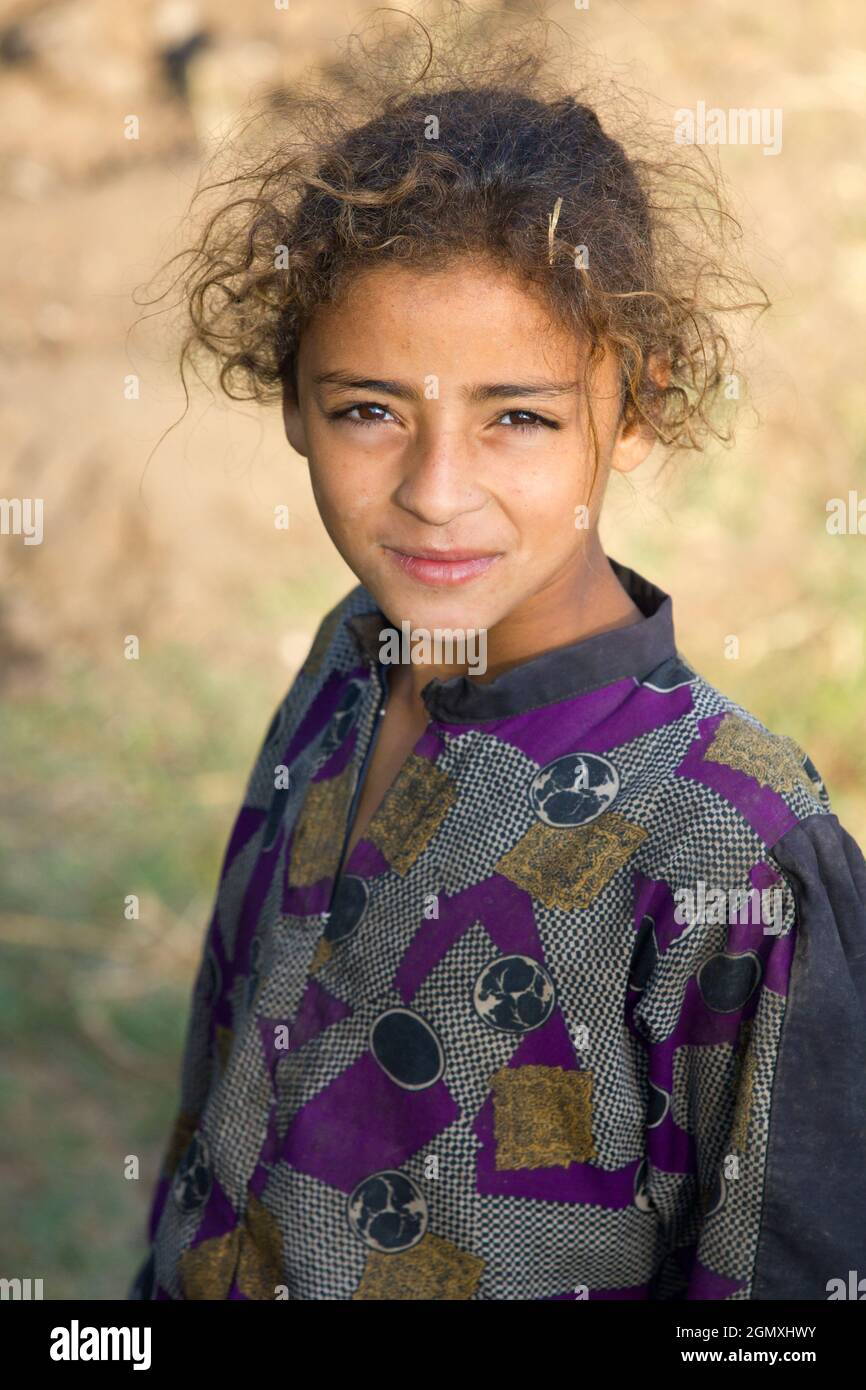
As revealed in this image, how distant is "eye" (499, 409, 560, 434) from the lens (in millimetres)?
1236

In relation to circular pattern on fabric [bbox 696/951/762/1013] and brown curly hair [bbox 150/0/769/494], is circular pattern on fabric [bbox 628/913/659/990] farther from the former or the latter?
brown curly hair [bbox 150/0/769/494]

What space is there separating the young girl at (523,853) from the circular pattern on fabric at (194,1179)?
55 mm

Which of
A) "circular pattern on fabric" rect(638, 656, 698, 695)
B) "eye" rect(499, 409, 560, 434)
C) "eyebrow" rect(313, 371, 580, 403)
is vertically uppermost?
"eyebrow" rect(313, 371, 580, 403)

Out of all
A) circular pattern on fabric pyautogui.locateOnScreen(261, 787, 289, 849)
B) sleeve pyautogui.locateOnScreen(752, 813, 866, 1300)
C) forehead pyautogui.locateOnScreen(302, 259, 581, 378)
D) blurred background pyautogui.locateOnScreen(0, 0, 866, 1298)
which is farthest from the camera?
blurred background pyautogui.locateOnScreen(0, 0, 866, 1298)

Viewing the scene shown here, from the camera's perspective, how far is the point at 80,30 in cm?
528

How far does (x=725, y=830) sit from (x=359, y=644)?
590mm

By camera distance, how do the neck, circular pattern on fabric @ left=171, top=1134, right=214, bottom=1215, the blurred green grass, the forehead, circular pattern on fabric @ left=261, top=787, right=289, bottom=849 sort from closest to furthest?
the forehead, the neck, circular pattern on fabric @ left=171, top=1134, right=214, bottom=1215, circular pattern on fabric @ left=261, top=787, right=289, bottom=849, the blurred green grass

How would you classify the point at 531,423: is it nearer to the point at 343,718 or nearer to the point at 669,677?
the point at 669,677

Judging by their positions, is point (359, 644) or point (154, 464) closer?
point (359, 644)

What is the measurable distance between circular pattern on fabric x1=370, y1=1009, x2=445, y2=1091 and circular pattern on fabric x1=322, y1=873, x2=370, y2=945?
0.09m

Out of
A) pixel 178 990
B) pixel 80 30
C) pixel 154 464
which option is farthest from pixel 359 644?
pixel 80 30

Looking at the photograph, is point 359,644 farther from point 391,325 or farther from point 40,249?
point 40,249

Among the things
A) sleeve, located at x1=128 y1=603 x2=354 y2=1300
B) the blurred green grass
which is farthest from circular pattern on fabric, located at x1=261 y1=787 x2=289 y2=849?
the blurred green grass

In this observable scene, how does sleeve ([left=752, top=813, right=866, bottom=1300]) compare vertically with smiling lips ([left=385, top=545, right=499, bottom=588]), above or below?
below
